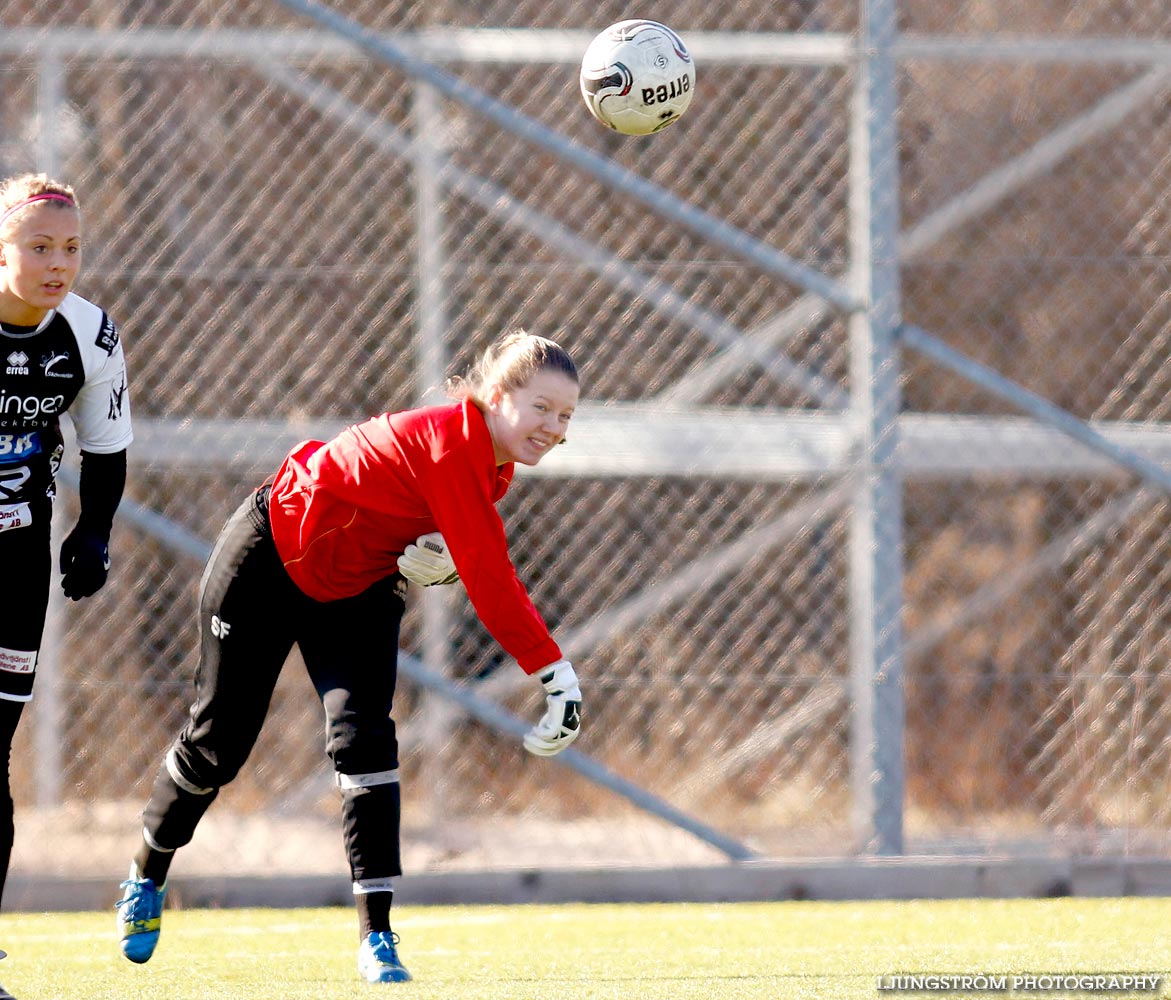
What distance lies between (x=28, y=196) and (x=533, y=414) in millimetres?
1042

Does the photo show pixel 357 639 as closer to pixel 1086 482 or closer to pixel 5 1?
pixel 5 1

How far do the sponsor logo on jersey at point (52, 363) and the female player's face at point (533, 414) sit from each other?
2.77ft

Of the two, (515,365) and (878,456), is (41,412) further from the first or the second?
(878,456)

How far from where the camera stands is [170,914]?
206 inches

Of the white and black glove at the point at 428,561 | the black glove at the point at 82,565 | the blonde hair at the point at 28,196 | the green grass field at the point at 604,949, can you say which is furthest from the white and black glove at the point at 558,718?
the blonde hair at the point at 28,196

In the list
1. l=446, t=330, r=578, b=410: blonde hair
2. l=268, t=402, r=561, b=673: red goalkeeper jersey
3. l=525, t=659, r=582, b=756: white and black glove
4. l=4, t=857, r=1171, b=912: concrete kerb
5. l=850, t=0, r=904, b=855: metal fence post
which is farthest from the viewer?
l=850, t=0, r=904, b=855: metal fence post

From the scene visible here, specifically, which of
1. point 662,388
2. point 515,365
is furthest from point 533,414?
point 662,388

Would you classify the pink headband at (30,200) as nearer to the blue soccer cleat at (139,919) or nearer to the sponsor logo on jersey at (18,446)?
the sponsor logo on jersey at (18,446)

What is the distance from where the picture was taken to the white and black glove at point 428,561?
356 centimetres

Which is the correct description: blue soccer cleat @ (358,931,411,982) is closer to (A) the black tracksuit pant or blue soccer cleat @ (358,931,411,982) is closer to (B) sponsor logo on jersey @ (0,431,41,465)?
(A) the black tracksuit pant

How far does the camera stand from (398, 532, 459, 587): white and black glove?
356 cm

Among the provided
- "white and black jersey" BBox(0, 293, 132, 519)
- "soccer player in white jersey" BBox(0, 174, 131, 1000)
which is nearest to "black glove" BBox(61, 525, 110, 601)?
"soccer player in white jersey" BBox(0, 174, 131, 1000)

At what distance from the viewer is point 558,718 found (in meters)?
3.25

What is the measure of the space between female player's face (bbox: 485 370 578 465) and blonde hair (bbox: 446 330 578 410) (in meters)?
0.01
